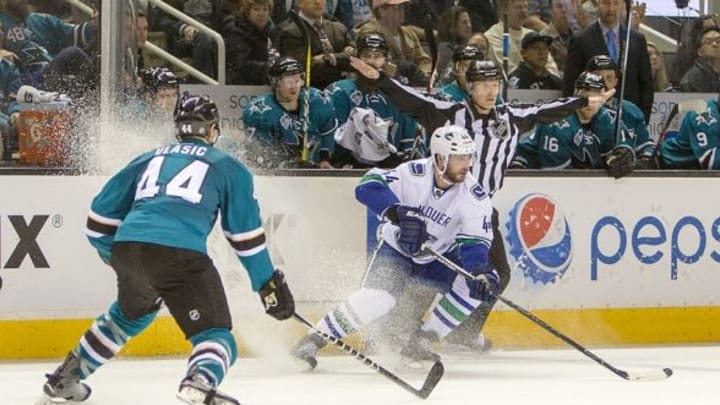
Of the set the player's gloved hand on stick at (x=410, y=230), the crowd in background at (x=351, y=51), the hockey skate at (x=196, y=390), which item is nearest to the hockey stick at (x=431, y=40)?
the crowd in background at (x=351, y=51)

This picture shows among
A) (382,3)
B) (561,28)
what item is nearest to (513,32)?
(561,28)

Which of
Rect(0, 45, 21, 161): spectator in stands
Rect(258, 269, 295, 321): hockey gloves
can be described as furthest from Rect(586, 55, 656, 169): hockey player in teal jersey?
Rect(258, 269, 295, 321): hockey gloves

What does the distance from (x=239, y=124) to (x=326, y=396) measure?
2028mm

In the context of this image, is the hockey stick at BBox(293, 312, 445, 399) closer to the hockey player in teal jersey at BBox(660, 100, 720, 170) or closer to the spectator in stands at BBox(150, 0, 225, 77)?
the spectator in stands at BBox(150, 0, 225, 77)

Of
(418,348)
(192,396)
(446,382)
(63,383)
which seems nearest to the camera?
(192,396)

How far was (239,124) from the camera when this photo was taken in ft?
25.1

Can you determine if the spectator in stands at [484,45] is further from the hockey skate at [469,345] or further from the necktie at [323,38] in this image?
the hockey skate at [469,345]

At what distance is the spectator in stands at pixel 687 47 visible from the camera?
866cm

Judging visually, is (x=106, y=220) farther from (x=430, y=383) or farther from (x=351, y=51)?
(x=351, y=51)

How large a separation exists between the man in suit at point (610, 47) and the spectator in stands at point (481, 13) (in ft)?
1.57

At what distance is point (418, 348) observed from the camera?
6781mm

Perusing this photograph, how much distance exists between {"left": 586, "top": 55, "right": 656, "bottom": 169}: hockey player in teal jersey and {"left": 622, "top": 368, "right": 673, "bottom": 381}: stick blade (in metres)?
1.72

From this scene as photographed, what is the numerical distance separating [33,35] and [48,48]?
9 cm

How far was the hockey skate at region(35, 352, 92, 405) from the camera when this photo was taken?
5.52m
